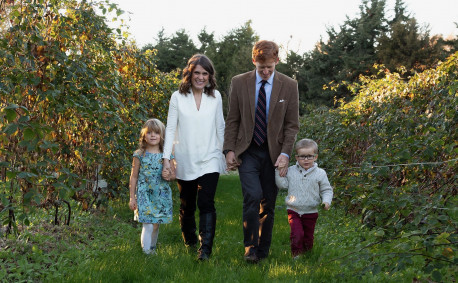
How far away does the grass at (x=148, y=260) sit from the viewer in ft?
11.6

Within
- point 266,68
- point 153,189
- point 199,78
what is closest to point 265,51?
point 266,68

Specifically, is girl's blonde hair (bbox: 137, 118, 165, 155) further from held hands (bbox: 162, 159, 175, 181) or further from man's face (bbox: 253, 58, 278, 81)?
man's face (bbox: 253, 58, 278, 81)

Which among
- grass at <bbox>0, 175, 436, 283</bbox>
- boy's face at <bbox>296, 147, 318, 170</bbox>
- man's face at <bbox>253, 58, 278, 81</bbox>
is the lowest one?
grass at <bbox>0, 175, 436, 283</bbox>

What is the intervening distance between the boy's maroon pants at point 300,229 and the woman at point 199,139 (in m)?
0.80

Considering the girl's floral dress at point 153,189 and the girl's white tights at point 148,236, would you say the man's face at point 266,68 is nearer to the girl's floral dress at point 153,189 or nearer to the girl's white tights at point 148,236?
the girl's floral dress at point 153,189

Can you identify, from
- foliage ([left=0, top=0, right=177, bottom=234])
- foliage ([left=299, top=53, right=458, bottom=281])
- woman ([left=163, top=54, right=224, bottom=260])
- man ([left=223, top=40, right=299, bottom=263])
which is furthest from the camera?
woman ([left=163, top=54, right=224, bottom=260])

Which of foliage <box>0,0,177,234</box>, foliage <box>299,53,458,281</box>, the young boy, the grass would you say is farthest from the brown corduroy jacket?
foliage <box>0,0,177,234</box>

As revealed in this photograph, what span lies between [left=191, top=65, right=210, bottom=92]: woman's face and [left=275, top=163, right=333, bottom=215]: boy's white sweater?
1.22m

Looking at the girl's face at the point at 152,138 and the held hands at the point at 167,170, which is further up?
the girl's face at the point at 152,138

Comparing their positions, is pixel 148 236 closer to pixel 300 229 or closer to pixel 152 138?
pixel 152 138

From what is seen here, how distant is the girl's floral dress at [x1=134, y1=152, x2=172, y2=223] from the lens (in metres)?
4.43

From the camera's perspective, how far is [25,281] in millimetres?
3410

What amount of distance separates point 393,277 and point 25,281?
9.52ft

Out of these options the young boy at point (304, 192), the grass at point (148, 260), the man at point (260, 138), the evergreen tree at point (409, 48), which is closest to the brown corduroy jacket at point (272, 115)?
the man at point (260, 138)
